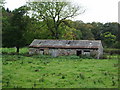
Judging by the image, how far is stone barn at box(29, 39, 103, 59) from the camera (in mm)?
33531

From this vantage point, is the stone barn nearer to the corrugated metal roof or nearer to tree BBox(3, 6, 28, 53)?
the corrugated metal roof

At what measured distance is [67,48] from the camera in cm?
3462

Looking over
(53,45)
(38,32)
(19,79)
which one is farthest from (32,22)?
(19,79)

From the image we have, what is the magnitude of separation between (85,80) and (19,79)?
4326 millimetres

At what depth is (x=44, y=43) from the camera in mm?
36938

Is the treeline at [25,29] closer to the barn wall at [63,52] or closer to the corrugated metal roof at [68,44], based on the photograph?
the corrugated metal roof at [68,44]

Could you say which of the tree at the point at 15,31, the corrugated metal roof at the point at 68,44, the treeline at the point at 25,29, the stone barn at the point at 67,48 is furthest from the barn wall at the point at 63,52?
the treeline at the point at 25,29

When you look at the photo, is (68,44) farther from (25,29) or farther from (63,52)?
(25,29)

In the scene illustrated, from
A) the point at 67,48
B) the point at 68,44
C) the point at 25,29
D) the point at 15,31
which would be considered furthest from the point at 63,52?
the point at 15,31

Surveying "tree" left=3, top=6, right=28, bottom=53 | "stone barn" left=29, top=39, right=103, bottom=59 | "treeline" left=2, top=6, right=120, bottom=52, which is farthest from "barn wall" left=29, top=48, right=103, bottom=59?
"treeline" left=2, top=6, right=120, bottom=52

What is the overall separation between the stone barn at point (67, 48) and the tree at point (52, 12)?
6.95 m

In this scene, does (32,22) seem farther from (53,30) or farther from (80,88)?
(80,88)

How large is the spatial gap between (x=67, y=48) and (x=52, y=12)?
36.0 feet

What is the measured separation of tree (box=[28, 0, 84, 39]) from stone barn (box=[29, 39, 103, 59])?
6.95 meters
